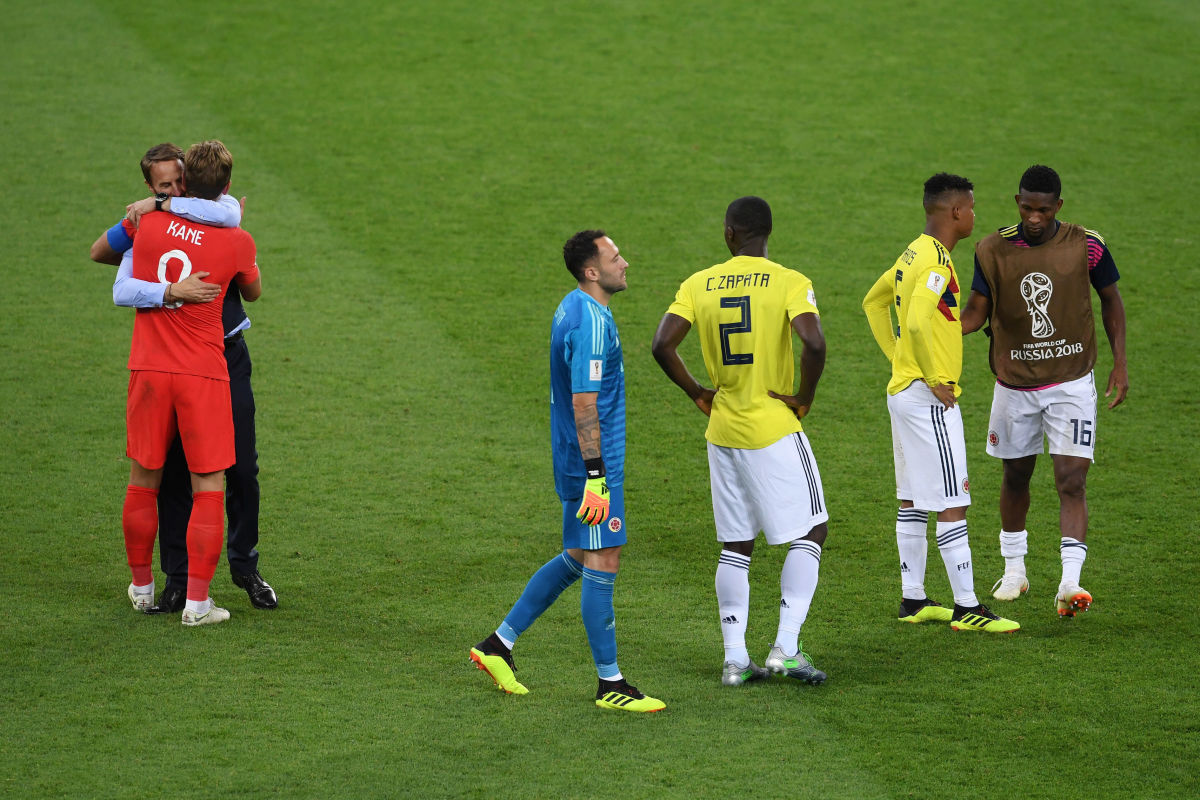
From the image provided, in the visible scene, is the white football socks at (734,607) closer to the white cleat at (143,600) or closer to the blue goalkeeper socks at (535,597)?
the blue goalkeeper socks at (535,597)

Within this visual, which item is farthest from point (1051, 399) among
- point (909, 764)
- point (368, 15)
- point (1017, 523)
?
point (368, 15)

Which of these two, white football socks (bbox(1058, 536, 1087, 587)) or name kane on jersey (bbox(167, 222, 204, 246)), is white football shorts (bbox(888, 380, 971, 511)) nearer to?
white football socks (bbox(1058, 536, 1087, 587))

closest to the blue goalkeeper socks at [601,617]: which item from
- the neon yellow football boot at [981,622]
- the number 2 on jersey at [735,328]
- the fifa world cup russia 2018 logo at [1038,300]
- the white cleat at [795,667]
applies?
the white cleat at [795,667]

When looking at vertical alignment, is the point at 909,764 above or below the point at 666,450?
below

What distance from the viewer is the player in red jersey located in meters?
5.58

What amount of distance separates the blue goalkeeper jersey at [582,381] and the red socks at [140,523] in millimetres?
2056

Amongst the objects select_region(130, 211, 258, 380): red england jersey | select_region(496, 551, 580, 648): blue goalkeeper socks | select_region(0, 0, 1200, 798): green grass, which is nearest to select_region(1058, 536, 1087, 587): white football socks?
select_region(0, 0, 1200, 798): green grass

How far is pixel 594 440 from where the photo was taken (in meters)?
4.73

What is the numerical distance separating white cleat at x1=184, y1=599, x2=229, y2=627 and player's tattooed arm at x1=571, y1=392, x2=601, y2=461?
2119 mm

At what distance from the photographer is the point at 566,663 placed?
5445 millimetres

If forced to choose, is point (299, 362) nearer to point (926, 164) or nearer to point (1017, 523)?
point (1017, 523)

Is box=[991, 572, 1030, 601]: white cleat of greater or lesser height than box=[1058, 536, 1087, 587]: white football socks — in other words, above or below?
below

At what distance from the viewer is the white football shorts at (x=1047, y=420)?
19.4 ft

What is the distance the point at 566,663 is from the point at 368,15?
12.4 m
